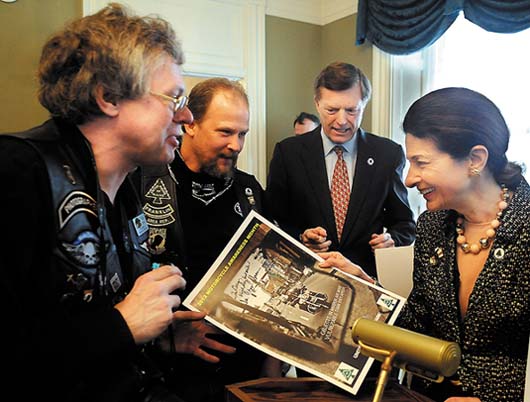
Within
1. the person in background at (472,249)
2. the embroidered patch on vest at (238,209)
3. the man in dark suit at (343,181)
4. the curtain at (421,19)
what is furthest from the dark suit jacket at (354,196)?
the curtain at (421,19)

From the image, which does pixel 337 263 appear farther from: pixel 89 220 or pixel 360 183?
pixel 360 183

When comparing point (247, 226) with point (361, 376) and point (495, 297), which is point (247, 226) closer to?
point (361, 376)

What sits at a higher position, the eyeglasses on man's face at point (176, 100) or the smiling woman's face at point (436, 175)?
the eyeglasses on man's face at point (176, 100)

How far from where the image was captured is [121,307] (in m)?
0.93

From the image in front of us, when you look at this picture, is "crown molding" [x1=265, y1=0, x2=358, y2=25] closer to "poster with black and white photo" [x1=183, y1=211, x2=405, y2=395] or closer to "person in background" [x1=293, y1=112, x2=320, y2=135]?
"person in background" [x1=293, y1=112, x2=320, y2=135]

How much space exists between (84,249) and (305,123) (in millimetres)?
3085

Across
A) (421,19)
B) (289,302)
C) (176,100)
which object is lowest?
(289,302)

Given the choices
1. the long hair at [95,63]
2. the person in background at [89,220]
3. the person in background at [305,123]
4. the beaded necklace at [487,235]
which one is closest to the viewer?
the person in background at [89,220]

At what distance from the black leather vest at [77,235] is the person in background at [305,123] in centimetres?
299

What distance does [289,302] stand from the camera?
122cm

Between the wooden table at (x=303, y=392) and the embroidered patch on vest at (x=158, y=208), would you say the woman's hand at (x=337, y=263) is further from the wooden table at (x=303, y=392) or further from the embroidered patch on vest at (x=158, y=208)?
the embroidered patch on vest at (x=158, y=208)

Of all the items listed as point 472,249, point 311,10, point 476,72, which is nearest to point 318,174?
point 472,249

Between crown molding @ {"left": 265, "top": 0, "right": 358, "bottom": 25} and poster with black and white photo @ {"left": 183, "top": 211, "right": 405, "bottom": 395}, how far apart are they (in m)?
3.07

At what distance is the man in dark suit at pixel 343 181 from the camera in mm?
2191
